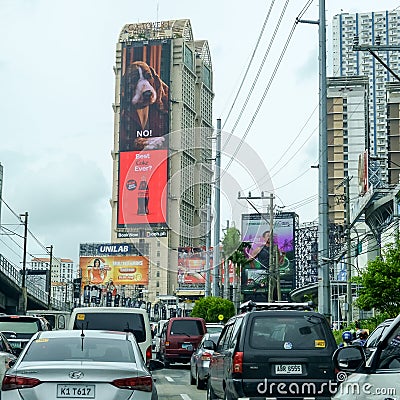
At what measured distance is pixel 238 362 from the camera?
12.5 meters

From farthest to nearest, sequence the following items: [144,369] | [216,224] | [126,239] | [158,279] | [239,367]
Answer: [158,279] < [126,239] < [216,224] < [239,367] < [144,369]

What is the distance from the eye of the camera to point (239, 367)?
12.5m

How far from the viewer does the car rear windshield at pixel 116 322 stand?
17.9 metres

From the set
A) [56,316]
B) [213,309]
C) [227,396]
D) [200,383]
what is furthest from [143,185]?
[227,396]

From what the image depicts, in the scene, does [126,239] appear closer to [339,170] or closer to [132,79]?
[132,79]

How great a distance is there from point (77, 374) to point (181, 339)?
24193mm

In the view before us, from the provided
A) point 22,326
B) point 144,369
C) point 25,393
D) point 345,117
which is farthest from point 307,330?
point 345,117

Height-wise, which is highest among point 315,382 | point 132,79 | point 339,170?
point 132,79

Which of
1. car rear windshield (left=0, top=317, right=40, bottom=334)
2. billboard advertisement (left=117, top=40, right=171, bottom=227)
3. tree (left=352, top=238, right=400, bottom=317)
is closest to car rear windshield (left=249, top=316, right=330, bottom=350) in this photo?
car rear windshield (left=0, top=317, right=40, bottom=334)

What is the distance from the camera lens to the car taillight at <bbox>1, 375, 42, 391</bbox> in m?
9.33

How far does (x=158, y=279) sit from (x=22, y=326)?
146m

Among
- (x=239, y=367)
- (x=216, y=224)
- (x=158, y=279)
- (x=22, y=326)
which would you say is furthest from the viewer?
(x=158, y=279)

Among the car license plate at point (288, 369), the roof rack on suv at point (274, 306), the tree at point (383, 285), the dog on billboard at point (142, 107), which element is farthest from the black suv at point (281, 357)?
the dog on billboard at point (142, 107)

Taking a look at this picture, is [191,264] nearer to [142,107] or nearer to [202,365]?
[142,107]
